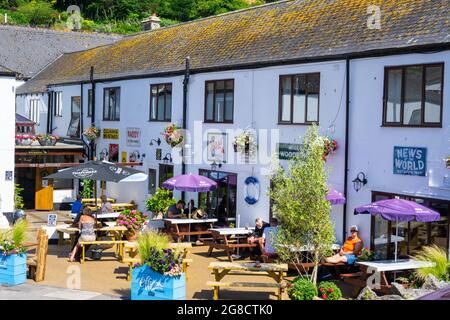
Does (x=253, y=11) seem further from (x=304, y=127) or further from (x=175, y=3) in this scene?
(x=175, y=3)

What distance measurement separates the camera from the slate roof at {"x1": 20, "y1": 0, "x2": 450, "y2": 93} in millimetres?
16422

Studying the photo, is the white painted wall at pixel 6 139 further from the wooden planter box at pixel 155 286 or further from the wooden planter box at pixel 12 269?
the wooden planter box at pixel 155 286

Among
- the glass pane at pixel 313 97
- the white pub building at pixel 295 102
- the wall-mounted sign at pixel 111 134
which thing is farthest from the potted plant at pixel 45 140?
the glass pane at pixel 313 97

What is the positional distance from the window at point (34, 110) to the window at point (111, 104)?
8756 millimetres

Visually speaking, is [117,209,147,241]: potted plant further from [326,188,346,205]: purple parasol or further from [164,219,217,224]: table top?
[326,188,346,205]: purple parasol

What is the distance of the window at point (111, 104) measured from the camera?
27828mm

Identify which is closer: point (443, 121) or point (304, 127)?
point (443, 121)

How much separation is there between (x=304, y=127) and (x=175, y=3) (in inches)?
2768

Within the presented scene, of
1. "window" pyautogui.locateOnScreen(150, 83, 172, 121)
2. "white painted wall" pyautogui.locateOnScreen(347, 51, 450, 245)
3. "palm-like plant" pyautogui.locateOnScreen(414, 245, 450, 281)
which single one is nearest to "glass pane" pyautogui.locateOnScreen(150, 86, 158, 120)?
"window" pyautogui.locateOnScreen(150, 83, 172, 121)

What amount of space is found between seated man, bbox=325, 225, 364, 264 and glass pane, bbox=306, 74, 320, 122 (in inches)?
134

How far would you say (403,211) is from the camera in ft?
44.5

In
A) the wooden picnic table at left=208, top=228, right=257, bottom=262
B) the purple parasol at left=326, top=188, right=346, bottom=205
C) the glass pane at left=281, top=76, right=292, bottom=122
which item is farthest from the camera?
the glass pane at left=281, top=76, right=292, bottom=122

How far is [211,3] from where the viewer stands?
77.6m
